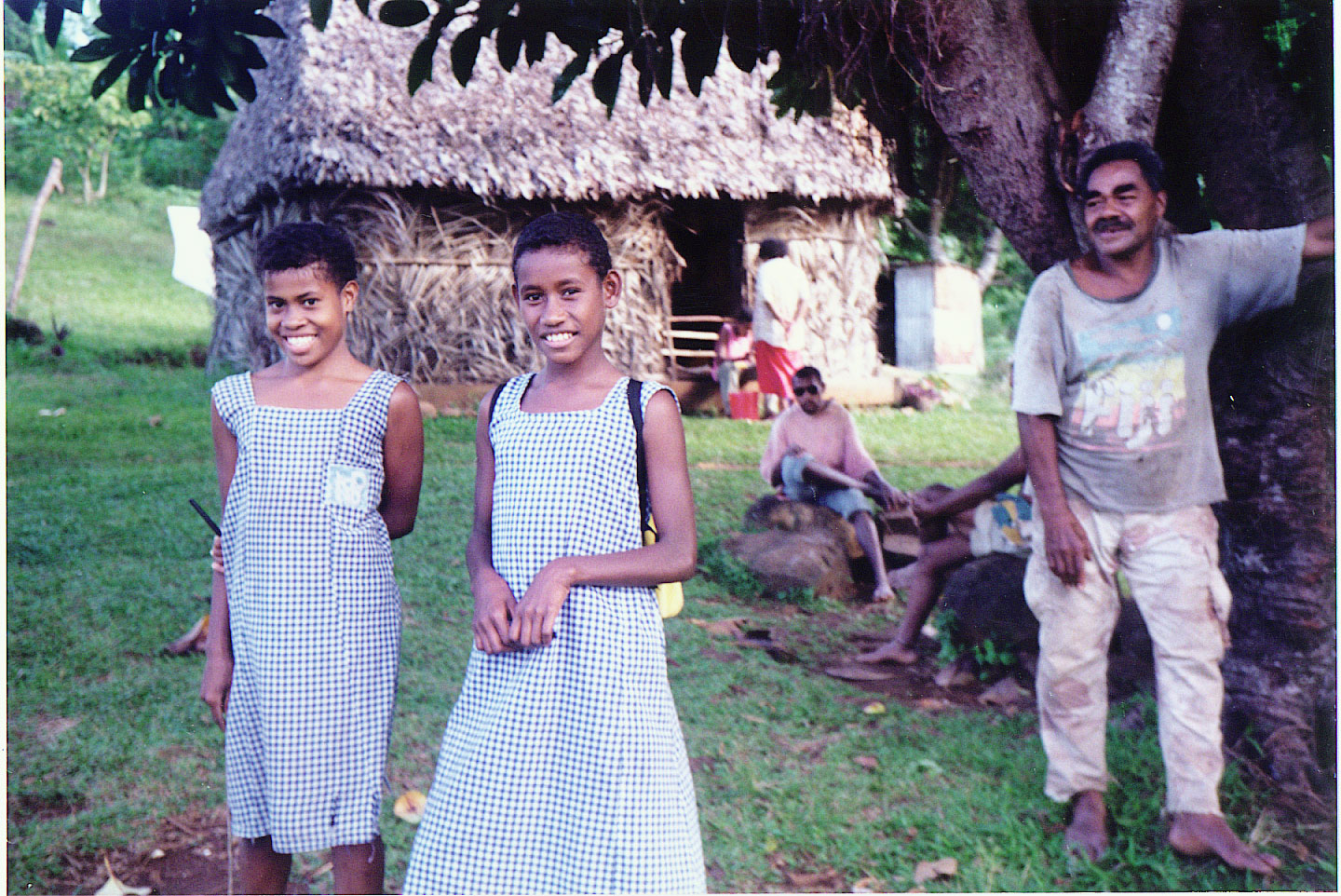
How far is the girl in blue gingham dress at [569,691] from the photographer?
1833 mm

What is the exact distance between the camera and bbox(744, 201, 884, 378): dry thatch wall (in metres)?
10.4

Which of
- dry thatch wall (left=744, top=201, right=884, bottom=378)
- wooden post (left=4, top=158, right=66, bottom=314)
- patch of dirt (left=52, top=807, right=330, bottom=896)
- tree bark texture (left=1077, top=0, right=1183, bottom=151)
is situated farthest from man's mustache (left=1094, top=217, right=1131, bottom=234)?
wooden post (left=4, top=158, right=66, bottom=314)

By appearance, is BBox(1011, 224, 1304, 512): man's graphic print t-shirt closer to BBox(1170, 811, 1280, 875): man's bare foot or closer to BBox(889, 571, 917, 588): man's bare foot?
BBox(1170, 811, 1280, 875): man's bare foot

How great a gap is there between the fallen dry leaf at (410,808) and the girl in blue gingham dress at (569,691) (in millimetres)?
1130

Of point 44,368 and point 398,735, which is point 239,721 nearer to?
point 398,735

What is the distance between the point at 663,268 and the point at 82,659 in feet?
22.7

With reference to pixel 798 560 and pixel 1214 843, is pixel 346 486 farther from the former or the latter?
pixel 798 560

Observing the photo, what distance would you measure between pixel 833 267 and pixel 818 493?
5399 mm

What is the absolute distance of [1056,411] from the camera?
263 cm

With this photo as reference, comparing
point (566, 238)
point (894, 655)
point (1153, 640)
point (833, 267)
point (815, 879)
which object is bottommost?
point (815, 879)

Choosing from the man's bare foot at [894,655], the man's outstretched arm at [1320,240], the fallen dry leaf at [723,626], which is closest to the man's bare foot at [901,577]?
the fallen dry leaf at [723,626]

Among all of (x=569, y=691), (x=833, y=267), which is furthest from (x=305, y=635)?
(x=833, y=267)

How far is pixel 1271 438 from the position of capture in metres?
2.90

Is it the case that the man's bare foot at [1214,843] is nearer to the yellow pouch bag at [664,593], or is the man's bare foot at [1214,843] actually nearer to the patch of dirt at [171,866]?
the yellow pouch bag at [664,593]
